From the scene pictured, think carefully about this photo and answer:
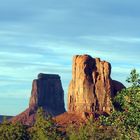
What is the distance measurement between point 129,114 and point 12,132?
10258 cm

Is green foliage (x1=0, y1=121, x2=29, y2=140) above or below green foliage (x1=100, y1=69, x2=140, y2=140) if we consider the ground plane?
above

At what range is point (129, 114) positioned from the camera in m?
37.9

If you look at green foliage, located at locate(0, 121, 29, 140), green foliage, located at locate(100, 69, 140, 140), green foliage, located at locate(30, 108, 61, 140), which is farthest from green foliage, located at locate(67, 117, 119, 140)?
green foliage, located at locate(100, 69, 140, 140)

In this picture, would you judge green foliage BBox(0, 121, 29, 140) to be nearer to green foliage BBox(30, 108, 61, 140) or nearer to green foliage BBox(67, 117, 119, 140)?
green foliage BBox(30, 108, 61, 140)

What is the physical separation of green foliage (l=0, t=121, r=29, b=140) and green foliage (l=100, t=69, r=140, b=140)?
9976cm

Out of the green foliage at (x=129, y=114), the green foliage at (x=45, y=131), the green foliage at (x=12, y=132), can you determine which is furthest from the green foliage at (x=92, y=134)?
the green foliage at (x=129, y=114)

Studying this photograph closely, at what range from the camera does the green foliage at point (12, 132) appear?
138 metres

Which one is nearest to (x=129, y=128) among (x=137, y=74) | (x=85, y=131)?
(x=137, y=74)

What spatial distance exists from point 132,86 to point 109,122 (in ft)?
9.04

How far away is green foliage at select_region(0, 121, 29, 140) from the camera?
13750 cm

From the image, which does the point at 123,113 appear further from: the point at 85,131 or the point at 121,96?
the point at 85,131

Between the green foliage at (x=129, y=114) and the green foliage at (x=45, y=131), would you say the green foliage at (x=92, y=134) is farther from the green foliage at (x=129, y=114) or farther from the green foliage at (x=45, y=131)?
the green foliage at (x=129, y=114)

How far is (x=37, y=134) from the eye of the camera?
139 metres

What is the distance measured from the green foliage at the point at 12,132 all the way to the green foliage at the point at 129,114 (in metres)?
99.8
